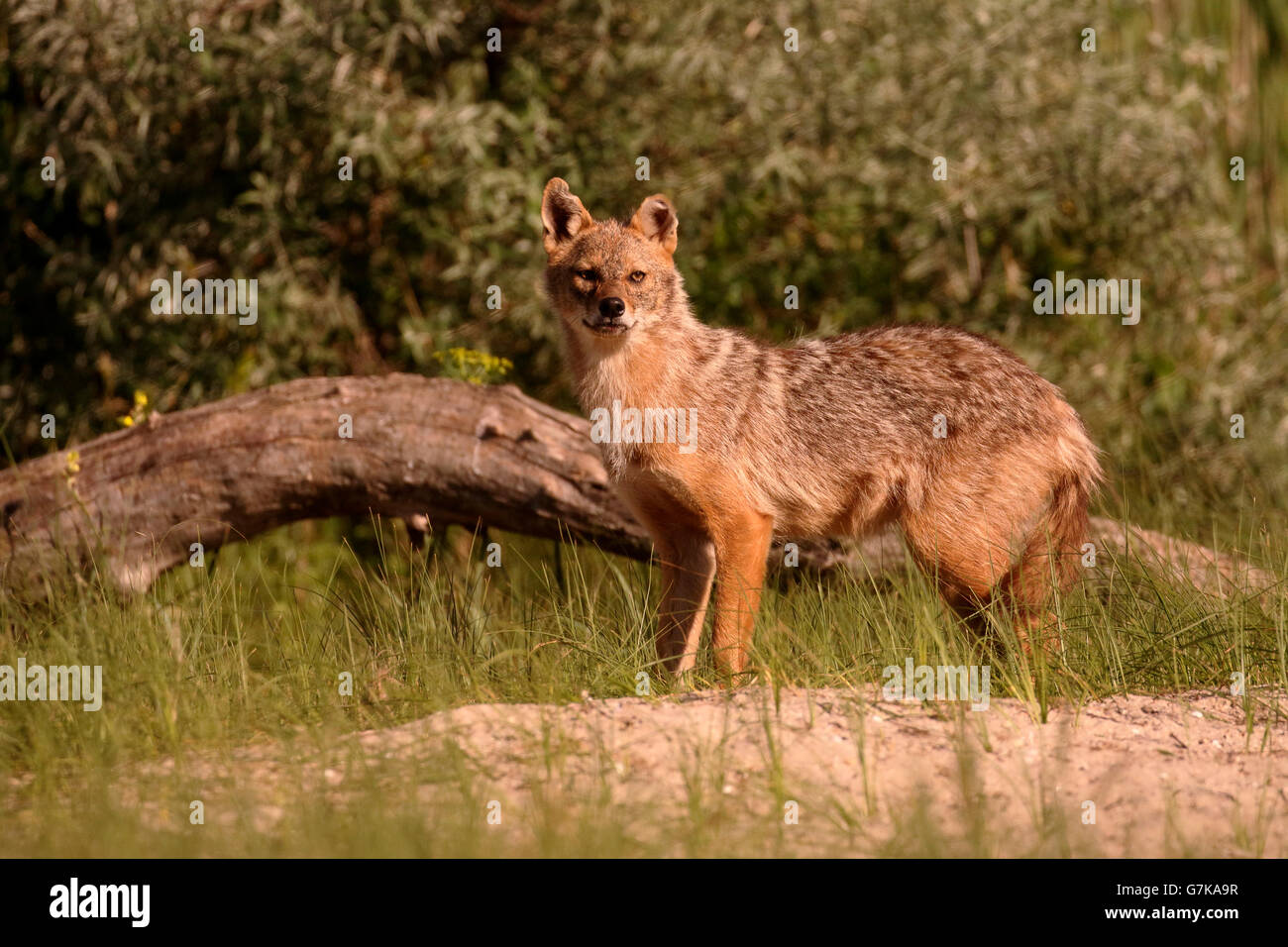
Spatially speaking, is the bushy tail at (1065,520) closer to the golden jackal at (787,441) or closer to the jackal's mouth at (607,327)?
the golden jackal at (787,441)

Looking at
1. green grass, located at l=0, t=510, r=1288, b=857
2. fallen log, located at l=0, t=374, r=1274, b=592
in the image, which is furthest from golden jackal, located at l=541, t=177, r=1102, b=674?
fallen log, located at l=0, t=374, r=1274, b=592

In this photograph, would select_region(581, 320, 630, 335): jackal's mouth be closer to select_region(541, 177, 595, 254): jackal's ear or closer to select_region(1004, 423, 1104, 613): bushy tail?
select_region(541, 177, 595, 254): jackal's ear

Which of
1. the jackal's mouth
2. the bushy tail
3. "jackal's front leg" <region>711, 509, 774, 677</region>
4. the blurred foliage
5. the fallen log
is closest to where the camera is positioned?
"jackal's front leg" <region>711, 509, 774, 677</region>

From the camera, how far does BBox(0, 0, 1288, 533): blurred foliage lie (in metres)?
8.83

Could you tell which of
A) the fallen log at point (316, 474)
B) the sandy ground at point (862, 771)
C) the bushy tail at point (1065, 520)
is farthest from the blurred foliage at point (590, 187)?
the sandy ground at point (862, 771)

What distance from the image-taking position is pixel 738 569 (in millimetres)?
6148

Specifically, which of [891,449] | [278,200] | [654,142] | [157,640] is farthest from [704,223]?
[157,640]

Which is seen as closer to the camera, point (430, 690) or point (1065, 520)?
point (430, 690)

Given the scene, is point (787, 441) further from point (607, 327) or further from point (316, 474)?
point (316, 474)

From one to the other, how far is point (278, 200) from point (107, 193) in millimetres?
1435

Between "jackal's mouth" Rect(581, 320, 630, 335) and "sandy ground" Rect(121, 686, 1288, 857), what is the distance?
2106 mm

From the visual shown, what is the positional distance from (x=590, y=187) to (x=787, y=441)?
3.97 metres

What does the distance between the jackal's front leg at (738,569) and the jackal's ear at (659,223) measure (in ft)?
5.13

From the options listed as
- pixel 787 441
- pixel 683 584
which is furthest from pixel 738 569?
pixel 787 441
